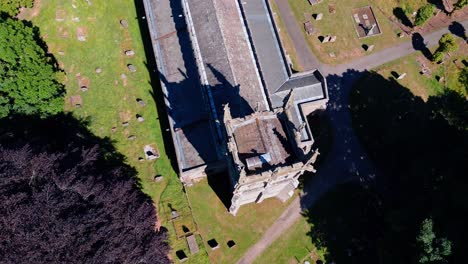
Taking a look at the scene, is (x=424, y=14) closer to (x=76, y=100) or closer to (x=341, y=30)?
(x=341, y=30)

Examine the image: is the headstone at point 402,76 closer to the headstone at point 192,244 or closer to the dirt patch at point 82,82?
the headstone at point 192,244

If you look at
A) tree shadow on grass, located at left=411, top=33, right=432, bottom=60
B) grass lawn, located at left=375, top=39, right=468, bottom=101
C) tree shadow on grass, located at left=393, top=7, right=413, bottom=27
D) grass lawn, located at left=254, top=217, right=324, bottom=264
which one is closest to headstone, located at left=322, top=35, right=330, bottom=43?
grass lawn, located at left=375, top=39, right=468, bottom=101

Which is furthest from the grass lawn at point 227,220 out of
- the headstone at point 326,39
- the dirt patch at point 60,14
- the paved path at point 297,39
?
the dirt patch at point 60,14

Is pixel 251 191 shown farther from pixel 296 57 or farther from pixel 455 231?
pixel 296 57

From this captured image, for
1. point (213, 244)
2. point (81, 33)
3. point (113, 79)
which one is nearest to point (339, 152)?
point (213, 244)

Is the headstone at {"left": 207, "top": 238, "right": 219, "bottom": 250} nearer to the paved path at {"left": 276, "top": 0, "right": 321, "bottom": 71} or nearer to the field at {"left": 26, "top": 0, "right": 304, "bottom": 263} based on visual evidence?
the field at {"left": 26, "top": 0, "right": 304, "bottom": 263}
